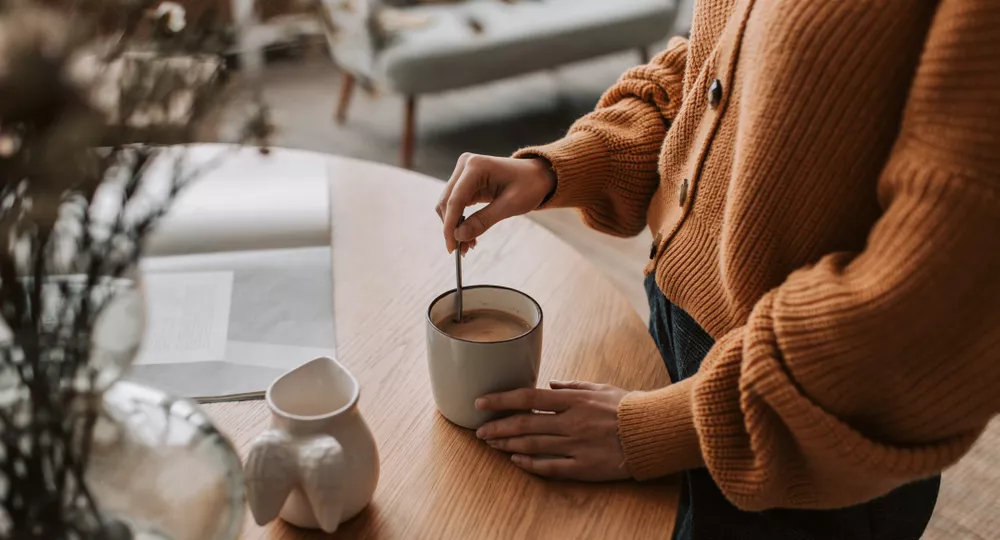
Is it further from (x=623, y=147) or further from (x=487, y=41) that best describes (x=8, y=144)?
(x=487, y=41)

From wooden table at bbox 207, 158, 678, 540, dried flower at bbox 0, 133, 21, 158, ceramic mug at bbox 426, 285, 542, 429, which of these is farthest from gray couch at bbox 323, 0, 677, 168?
dried flower at bbox 0, 133, 21, 158

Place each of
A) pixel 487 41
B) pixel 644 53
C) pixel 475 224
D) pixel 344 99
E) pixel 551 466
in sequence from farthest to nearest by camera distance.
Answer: pixel 644 53, pixel 344 99, pixel 487 41, pixel 475 224, pixel 551 466

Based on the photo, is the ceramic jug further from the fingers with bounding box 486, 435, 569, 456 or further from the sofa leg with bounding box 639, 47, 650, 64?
the sofa leg with bounding box 639, 47, 650, 64

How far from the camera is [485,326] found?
2.50 ft

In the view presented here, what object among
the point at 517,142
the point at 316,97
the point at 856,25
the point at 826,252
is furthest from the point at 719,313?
the point at 316,97

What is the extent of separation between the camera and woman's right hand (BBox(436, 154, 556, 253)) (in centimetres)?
80

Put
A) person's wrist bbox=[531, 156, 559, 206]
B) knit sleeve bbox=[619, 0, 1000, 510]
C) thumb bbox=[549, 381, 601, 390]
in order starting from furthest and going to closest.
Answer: person's wrist bbox=[531, 156, 559, 206], thumb bbox=[549, 381, 601, 390], knit sleeve bbox=[619, 0, 1000, 510]

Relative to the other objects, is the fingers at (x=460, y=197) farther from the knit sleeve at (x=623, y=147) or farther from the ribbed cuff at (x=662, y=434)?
the ribbed cuff at (x=662, y=434)

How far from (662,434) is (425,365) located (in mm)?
237

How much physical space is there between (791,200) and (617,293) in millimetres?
309

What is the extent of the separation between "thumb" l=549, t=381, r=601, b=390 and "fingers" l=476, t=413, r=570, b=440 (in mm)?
43

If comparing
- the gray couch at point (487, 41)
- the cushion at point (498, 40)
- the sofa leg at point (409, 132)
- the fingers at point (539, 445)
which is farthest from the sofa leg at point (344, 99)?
the fingers at point (539, 445)

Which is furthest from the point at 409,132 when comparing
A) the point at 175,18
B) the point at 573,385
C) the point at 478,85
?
the point at 175,18

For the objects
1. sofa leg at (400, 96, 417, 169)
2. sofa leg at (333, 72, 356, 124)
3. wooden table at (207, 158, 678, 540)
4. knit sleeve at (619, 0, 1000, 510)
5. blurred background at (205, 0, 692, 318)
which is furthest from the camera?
sofa leg at (333, 72, 356, 124)
